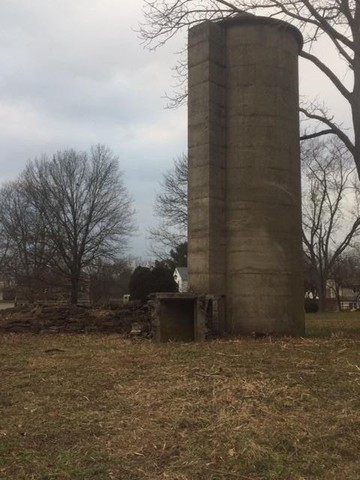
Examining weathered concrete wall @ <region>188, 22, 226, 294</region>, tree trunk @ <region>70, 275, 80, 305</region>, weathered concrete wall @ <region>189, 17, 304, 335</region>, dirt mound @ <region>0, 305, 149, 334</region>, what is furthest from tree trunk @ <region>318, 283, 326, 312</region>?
weathered concrete wall @ <region>188, 22, 226, 294</region>

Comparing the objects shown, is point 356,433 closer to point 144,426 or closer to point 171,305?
point 144,426

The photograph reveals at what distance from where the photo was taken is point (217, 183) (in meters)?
12.7

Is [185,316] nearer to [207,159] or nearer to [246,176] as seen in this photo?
[246,176]

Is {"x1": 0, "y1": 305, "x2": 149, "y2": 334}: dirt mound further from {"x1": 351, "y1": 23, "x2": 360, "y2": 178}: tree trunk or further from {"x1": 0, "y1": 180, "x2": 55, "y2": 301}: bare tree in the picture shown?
{"x1": 0, "y1": 180, "x2": 55, "y2": 301}: bare tree

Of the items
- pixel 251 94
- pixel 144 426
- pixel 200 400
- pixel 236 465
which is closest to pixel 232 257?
pixel 251 94

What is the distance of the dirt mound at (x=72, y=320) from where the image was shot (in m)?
14.4

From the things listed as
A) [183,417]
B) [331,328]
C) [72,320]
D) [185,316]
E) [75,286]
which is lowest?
[183,417]

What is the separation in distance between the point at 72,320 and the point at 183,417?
941cm

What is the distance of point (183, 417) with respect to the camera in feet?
18.2

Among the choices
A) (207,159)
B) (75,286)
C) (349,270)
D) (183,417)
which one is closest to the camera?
(183,417)

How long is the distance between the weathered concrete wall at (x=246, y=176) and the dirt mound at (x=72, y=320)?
2625 mm

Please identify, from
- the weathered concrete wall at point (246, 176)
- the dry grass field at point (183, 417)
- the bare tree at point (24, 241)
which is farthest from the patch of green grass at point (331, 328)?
the bare tree at point (24, 241)

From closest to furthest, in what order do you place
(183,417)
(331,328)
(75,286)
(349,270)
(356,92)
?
(183,417)
(356,92)
(331,328)
(75,286)
(349,270)

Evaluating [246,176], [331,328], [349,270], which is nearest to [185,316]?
[246,176]
